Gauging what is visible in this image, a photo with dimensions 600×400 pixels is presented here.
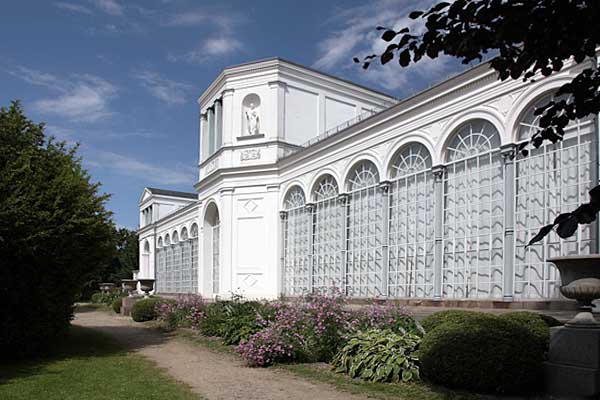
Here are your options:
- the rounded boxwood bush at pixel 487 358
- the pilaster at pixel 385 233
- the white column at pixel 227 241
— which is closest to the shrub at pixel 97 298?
the white column at pixel 227 241

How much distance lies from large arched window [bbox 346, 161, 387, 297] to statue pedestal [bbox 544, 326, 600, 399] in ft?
29.1

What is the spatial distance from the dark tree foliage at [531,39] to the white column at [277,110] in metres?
21.2

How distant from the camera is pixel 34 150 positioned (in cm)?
1097

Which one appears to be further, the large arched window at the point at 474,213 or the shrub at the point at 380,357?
the large arched window at the point at 474,213

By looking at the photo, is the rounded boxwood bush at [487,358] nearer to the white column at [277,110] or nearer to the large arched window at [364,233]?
the large arched window at [364,233]

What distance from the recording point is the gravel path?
7781 millimetres

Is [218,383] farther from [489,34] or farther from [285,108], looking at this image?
[285,108]

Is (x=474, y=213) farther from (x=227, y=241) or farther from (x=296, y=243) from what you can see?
(x=227, y=241)

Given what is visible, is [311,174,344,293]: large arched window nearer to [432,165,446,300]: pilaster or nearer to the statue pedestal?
[432,165,446,300]: pilaster

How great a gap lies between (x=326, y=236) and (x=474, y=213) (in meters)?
7.73

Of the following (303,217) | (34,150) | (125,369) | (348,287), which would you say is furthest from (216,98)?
(125,369)

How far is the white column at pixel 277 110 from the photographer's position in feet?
79.8

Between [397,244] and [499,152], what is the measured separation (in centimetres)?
442

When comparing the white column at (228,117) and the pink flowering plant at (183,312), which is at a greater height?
the white column at (228,117)
